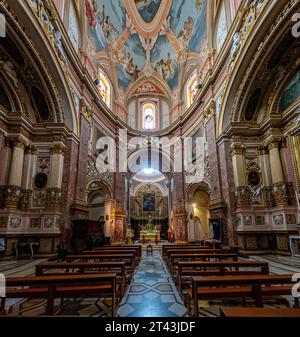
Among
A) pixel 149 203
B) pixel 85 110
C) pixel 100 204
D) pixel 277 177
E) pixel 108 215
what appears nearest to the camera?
pixel 277 177

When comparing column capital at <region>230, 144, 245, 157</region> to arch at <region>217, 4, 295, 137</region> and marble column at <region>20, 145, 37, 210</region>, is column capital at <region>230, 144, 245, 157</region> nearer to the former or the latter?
arch at <region>217, 4, 295, 137</region>

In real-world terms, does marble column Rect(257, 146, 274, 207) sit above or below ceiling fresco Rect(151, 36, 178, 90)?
below

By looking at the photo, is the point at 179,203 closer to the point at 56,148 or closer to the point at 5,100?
the point at 56,148

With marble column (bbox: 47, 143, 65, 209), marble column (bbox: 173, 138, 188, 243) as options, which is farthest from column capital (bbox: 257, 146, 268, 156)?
marble column (bbox: 47, 143, 65, 209)

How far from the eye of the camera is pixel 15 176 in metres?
8.09

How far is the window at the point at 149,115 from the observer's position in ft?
63.6

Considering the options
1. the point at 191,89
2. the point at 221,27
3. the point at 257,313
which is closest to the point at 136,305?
the point at 257,313

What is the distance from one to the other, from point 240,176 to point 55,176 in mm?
8548

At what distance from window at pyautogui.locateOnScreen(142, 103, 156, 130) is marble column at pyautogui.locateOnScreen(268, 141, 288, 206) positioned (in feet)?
39.8

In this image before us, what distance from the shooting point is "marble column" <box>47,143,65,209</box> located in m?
8.58

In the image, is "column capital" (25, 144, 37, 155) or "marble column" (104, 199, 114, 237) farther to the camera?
"marble column" (104, 199, 114, 237)

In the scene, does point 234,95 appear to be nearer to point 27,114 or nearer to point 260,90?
point 260,90

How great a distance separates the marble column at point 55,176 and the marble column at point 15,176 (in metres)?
1.16
